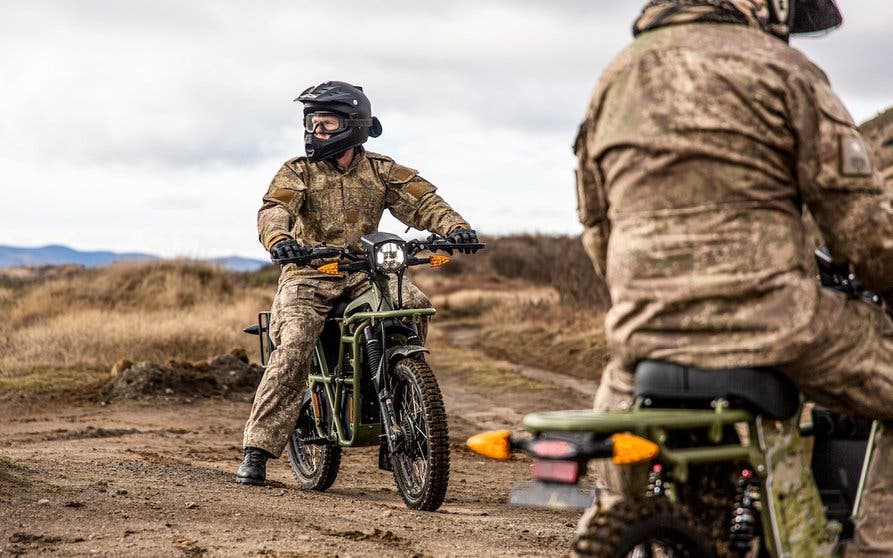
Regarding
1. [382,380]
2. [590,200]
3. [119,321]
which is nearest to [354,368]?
[382,380]

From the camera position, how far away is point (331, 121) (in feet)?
26.4

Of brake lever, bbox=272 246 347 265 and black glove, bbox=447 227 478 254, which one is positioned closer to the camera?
brake lever, bbox=272 246 347 265

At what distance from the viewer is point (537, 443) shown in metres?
3.48

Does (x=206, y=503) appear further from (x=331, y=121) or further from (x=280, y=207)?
(x=331, y=121)

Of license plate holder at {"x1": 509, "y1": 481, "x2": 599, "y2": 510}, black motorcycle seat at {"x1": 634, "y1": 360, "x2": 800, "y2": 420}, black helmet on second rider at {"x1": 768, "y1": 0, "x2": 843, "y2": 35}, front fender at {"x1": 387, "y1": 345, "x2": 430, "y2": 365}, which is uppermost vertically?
black helmet on second rider at {"x1": 768, "y1": 0, "x2": 843, "y2": 35}

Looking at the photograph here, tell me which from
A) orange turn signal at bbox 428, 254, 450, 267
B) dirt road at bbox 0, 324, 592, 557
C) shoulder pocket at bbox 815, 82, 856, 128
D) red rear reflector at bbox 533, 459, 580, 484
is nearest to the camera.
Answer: red rear reflector at bbox 533, 459, 580, 484

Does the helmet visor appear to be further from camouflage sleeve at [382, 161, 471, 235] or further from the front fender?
camouflage sleeve at [382, 161, 471, 235]

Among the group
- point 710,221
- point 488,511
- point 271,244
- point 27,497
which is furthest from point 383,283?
point 710,221

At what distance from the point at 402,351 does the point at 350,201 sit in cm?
124

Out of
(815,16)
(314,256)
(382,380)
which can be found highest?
(815,16)

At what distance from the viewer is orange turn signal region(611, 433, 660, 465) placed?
3.36 m

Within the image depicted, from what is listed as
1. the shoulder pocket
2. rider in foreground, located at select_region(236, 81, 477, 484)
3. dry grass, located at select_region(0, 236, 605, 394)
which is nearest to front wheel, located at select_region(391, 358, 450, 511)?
rider in foreground, located at select_region(236, 81, 477, 484)

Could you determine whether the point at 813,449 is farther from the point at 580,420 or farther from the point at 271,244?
the point at 271,244

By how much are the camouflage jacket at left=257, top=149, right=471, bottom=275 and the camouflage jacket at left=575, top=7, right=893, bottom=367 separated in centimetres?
449
